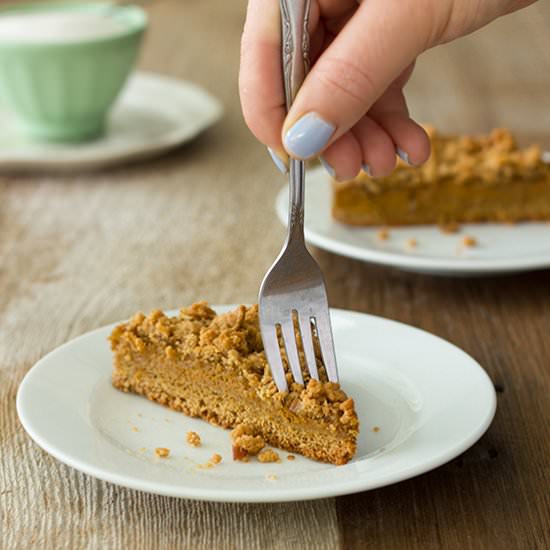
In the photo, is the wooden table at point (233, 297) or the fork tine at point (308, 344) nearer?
the wooden table at point (233, 297)

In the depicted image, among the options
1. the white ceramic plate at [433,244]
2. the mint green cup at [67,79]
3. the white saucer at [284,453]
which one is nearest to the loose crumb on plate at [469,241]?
the white ceramic plate at [433,244]

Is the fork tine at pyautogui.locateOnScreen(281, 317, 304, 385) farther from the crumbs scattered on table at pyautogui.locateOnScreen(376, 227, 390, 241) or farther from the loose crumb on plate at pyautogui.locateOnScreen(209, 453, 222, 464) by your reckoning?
the crumbs scattered on table at pyautogui.locateOnScreen(376, 227, 390, 241)

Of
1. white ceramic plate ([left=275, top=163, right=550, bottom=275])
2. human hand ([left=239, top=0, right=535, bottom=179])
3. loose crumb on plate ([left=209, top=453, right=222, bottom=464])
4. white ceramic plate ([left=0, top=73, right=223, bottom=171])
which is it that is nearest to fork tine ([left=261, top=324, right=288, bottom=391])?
loose crumb on plate ([left=209, top=453, right=222, bottom=464])

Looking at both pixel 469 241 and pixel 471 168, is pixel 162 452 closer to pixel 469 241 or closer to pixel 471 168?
pixel 469 241

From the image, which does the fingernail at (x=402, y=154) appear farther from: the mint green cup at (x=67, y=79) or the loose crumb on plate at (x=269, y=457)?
the mint green cup at (x=67, y=79)

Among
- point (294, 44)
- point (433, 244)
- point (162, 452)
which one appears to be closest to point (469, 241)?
point (433, 244)

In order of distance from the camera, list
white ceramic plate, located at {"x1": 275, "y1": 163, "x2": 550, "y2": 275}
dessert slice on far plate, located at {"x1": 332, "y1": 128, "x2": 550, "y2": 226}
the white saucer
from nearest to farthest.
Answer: the white saucer → white ceramic plate, located at {"x1": 275, "y1": 163, "x2": 550, "y2": 275} → dessert slice on far plate, located at {"x1": 332, "y1": 128, "x2": 550, "y2": 226}
